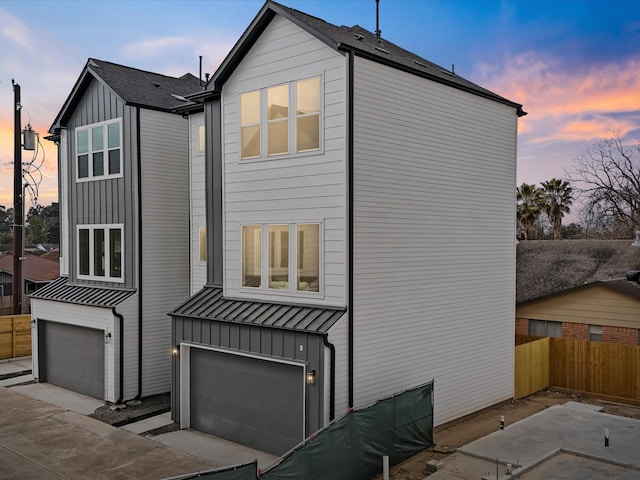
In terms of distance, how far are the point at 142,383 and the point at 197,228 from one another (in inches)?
195

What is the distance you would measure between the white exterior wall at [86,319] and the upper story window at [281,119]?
7034mm

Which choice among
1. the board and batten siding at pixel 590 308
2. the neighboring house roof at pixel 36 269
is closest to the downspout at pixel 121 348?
the board and batten siding at pixel 590 308

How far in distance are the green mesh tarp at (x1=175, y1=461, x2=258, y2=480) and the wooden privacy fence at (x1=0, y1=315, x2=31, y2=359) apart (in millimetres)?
17873

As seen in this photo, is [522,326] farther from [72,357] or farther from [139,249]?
[72,357]

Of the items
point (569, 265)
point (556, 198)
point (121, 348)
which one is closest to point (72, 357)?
point (121, 348)

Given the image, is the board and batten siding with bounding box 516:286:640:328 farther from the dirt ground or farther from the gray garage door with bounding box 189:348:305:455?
the gray garage door with bounding box 189:348:305:455

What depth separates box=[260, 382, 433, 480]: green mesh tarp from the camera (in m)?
8.53

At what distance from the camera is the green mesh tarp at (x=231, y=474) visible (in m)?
7.11

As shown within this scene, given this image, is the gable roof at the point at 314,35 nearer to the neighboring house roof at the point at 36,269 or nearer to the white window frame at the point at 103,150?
the white window frame at the point at 103,150

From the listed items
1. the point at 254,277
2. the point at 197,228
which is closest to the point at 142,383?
the point at 197,228

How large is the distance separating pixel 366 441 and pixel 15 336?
1762cm

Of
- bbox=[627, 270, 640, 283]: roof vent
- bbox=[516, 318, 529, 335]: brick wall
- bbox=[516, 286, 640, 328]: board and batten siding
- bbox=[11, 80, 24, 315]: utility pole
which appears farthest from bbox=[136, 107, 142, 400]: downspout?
bbox=[627, 270, 640, 283]: roof vent

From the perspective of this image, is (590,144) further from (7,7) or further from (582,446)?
(7,7)

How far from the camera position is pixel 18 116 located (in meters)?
22.9
